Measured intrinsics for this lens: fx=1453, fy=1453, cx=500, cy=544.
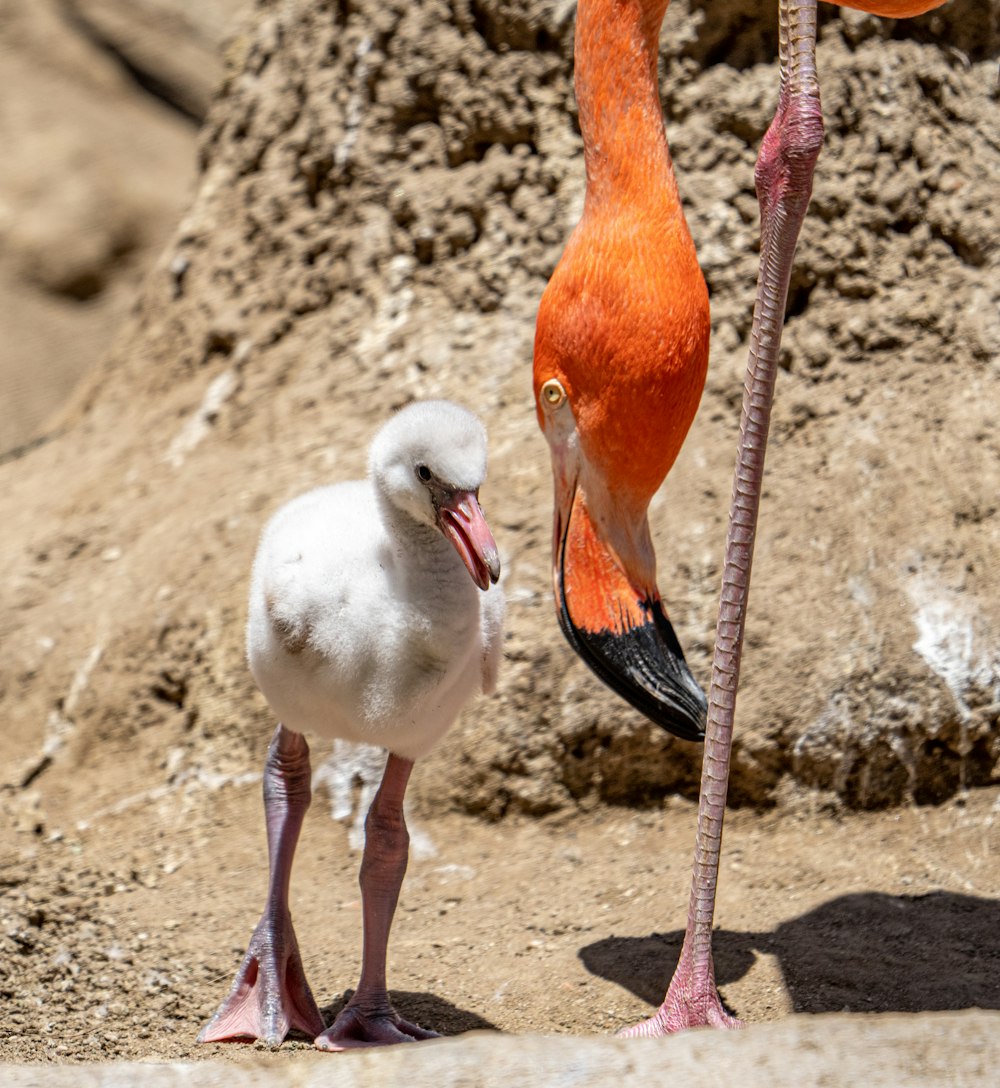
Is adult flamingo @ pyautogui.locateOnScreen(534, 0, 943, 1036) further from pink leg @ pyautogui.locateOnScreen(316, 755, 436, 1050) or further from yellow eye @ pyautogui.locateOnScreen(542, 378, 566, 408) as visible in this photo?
pink leg @ pyautogui.locateOnScreen(316, 755, 436, 1050)

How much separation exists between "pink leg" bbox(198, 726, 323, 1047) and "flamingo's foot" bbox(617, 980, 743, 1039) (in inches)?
24.1

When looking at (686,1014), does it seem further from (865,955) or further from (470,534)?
(470,534)

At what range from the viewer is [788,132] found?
241 centimetres

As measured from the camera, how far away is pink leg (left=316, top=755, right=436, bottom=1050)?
2.48m

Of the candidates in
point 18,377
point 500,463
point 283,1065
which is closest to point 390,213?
point 500,463

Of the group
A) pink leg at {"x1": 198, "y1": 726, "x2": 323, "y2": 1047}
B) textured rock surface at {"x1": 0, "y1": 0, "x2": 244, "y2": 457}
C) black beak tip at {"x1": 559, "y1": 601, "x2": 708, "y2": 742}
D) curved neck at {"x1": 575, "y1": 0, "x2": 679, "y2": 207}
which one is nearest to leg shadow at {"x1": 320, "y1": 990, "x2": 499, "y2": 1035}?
pink leg at {"x1": 198, "y1": 726, "x2": 323, "y2": 1047}

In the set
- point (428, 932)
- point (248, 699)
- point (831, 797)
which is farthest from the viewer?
point (248, 699)

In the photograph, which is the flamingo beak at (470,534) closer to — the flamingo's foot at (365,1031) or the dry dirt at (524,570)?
the flamingo's foot at (365,1031)

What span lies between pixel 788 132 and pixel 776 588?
141 centimetres

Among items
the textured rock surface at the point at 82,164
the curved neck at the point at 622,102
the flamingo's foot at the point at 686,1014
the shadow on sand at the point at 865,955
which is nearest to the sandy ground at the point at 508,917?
the shadow on sand at the point at 865,955

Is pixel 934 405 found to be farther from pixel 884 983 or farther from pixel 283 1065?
pixel 283 1065

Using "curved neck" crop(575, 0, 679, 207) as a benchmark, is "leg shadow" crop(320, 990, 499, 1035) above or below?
below

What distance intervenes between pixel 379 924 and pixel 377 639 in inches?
A: 20.8

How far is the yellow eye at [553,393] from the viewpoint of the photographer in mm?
2408
